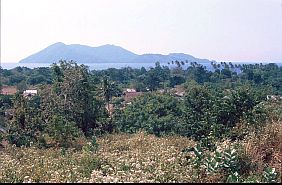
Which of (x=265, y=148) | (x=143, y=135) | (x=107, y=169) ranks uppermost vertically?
(x=265, y=148)

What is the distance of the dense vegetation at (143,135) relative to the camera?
5.10 meters

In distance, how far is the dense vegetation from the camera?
16.7 ft

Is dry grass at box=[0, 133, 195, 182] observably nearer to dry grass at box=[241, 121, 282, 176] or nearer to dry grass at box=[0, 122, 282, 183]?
dry grass at box=[0, 122, 282, 183]

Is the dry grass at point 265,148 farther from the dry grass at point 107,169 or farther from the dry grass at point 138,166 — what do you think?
the dry grass at point 107,169

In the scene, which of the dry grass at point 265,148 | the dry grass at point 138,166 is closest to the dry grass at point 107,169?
the dry grass at point 138,166

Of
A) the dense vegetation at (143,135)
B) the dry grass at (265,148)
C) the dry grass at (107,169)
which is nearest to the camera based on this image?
the dry grass at (107,169)

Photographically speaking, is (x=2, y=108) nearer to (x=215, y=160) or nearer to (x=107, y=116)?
(x=107, y=116)

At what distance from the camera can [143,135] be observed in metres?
9.18

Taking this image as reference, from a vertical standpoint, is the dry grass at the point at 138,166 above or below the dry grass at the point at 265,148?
below

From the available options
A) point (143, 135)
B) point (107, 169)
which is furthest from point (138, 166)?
point (143, 135)

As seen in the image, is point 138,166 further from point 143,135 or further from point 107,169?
point 143,135

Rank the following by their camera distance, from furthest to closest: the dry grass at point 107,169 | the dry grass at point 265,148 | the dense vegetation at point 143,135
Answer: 1. the dry grass at point 265,148
2. the dense vegetation at point 143,135
3. the dry grass at point 107,169

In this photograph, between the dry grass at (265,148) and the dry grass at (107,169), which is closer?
the dry grass at (107,169)

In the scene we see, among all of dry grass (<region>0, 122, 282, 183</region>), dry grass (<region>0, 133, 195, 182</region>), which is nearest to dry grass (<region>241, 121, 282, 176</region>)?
dry grass (<region>0, 122, 282, 183</region>)
